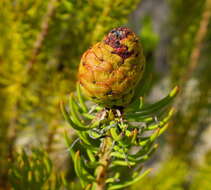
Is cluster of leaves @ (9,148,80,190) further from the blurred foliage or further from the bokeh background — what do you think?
the blurred foliage

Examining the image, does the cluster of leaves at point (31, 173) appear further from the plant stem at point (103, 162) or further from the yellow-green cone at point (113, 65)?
the yellow-green cone at point (113, 65)

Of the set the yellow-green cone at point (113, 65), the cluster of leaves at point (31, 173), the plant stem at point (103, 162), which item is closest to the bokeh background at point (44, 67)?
the cluster of leaves at point (31, 173)

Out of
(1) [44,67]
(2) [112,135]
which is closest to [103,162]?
(2) [112,135]

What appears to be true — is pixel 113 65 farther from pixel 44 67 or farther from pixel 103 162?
pixel 44 67

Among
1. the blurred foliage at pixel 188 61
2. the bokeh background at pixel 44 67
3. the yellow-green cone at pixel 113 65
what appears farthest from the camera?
the blurred foliage at pixel 188 61

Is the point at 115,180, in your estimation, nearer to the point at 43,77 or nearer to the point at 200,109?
the point at 43,77
